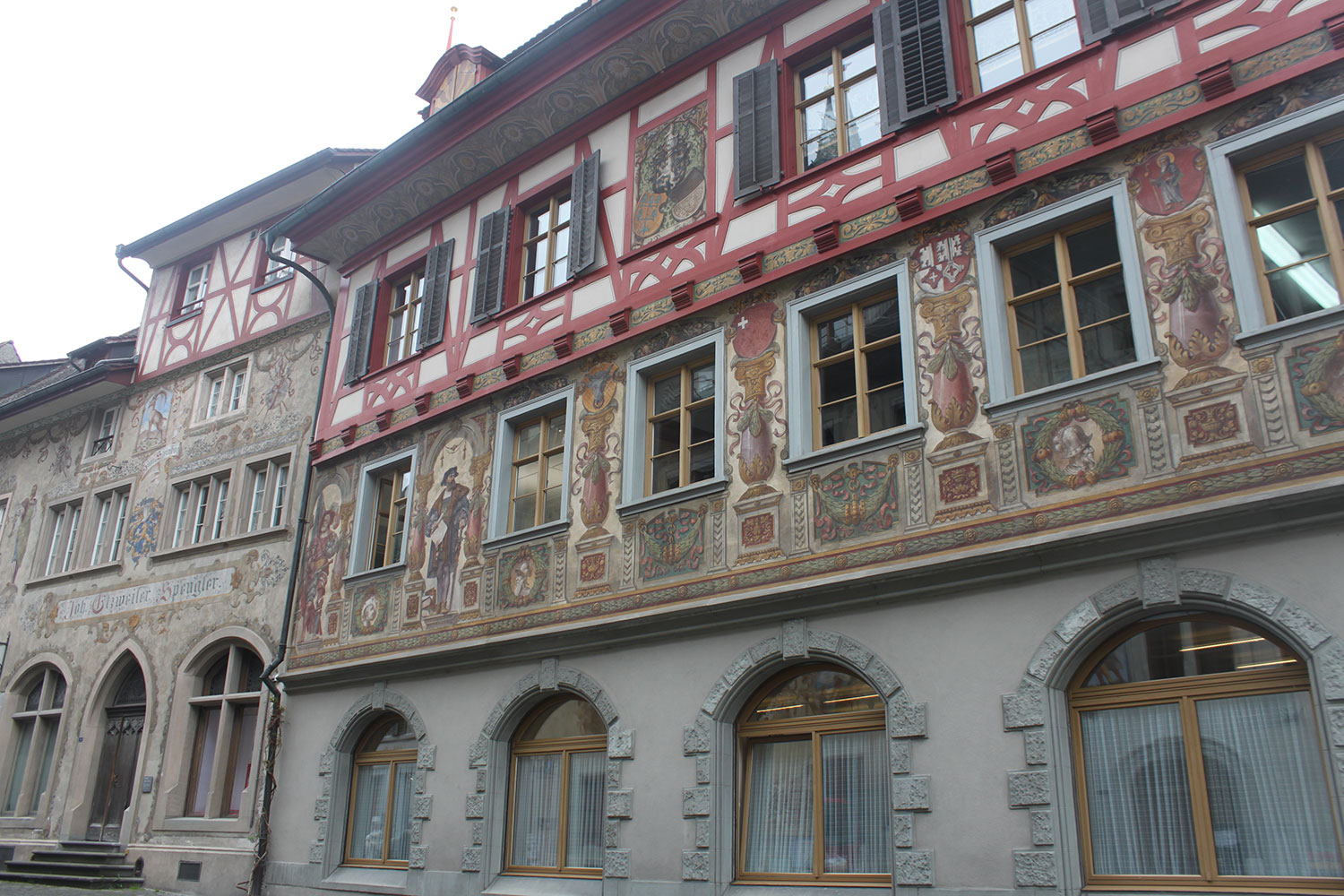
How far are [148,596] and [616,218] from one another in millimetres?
10316

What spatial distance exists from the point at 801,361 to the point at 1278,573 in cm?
421

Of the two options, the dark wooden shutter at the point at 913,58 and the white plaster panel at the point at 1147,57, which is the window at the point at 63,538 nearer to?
the dark wooden shutter at the point at 913,58

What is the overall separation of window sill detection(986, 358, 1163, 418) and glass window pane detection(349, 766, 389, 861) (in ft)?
27.2

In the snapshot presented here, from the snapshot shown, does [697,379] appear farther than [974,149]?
Yes

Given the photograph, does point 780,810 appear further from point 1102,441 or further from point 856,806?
point 1102,441

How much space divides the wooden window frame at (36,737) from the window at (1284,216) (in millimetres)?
18046

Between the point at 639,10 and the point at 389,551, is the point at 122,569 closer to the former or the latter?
the point at 389,551

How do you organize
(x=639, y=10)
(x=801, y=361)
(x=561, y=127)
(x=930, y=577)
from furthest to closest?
(x=561, y=127), (x=639, y=10), (x=801, y=361), (x=930, y=577)

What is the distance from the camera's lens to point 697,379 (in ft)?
35.7

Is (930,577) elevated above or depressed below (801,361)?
below

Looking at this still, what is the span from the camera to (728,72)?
38.2 feet

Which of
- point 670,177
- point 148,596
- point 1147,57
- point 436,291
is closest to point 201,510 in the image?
point 148,596

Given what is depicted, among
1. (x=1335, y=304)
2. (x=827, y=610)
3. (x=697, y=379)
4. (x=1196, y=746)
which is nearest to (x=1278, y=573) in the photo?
(x=1196, y=746)

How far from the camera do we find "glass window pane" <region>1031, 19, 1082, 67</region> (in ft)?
29.6
